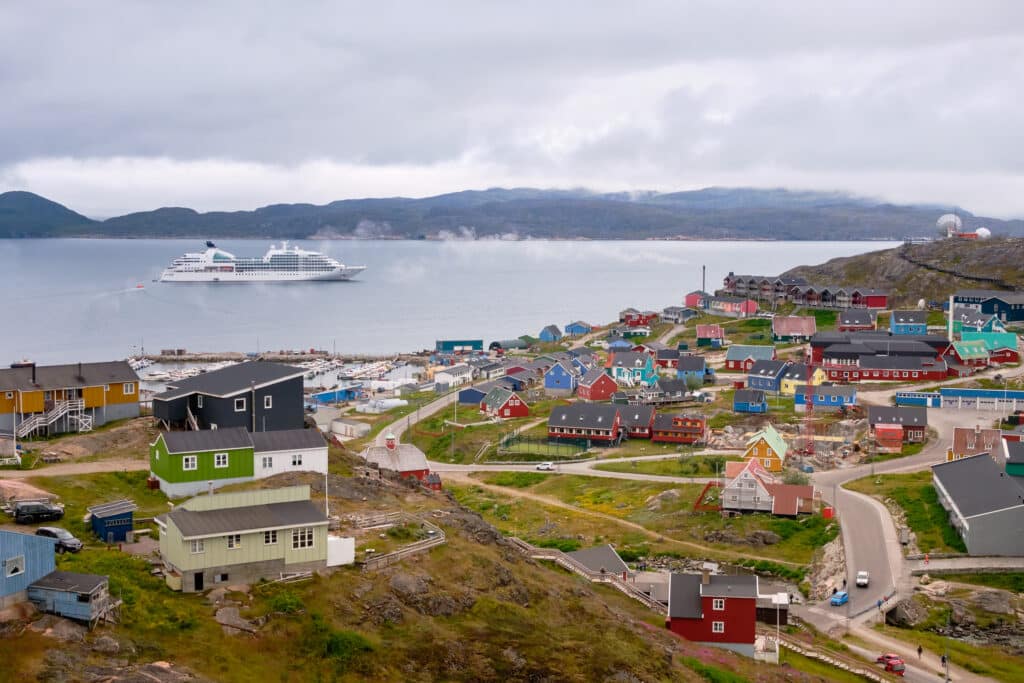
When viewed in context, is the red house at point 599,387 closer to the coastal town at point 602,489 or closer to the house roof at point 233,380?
the coastal town at point 602,489

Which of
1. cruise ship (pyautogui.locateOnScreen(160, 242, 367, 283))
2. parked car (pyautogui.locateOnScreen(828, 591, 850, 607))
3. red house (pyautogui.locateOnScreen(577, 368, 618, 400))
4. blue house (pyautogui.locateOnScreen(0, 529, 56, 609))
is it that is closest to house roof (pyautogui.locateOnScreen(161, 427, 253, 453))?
blue house (pyautogui.locateOnScreen(0, 529, 56, 609))

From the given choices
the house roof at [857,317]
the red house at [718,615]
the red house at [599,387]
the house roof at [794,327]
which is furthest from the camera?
the house roof at [857,317]

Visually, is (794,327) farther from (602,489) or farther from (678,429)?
(602,489)

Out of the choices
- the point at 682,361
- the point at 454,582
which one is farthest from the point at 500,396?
the point at 454,582

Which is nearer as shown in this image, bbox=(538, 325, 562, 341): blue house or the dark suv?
the dark suv

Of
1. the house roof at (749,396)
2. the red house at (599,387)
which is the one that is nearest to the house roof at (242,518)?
the house roof at (749,396)

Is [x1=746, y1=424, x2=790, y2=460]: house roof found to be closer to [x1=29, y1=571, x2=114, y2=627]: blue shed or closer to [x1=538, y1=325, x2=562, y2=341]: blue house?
[x1=29, y1=571, x2=114, y2=627]: blue shed

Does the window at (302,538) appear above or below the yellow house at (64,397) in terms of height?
below
